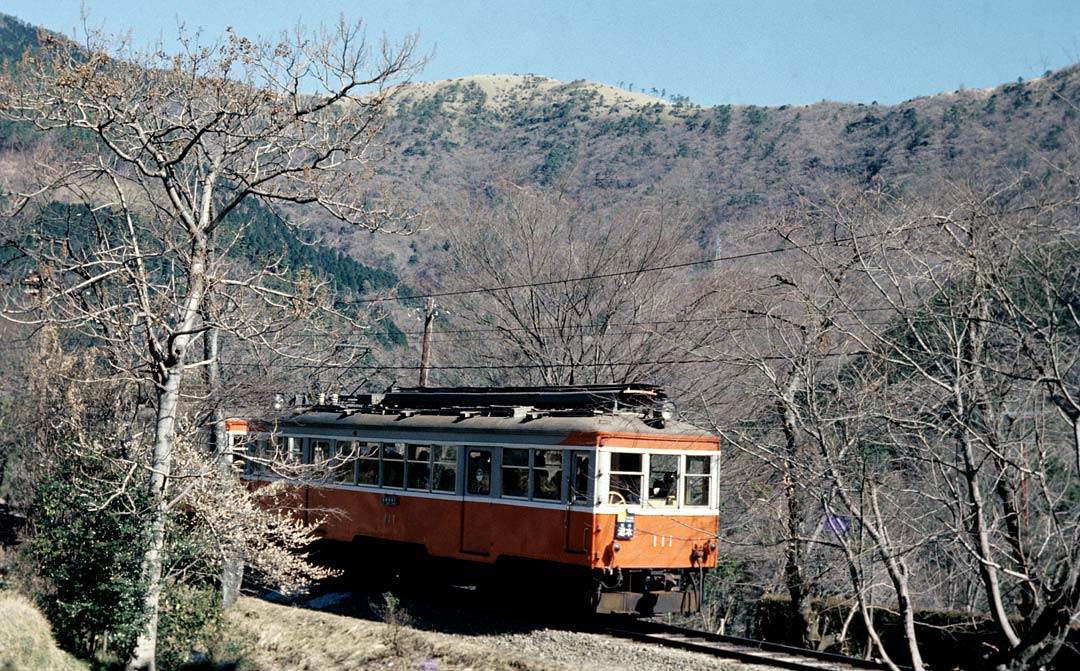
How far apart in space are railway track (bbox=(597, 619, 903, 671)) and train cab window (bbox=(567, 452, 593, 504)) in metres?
1.95

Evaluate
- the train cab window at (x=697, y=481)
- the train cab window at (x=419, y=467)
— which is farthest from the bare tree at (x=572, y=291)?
the train cab window at (x=697, y=481)

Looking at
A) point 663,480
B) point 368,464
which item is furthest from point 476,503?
point 368,464

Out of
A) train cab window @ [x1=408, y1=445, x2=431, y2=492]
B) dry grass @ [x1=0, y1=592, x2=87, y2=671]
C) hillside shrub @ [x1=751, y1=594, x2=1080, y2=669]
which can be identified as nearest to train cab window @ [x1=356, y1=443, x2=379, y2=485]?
train cab window @ [x1=408, y1=445, x2=431, y2=492]

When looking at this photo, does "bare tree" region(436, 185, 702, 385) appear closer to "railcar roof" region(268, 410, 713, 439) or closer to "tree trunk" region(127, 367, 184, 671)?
"railcar roof" region(268, 410, 713, 439)

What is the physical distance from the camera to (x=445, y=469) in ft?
59.0

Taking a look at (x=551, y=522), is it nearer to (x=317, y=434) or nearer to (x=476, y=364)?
(x=317, y=434)

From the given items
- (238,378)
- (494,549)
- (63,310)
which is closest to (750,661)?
(494,549)

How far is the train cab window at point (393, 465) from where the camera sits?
18828 millimetres

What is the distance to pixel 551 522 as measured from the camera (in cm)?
1630

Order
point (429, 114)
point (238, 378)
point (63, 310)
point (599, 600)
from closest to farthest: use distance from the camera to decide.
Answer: point (63, 310)
point (599, 600)
point (238, 378)
point (429, 114)

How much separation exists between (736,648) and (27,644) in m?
9.51

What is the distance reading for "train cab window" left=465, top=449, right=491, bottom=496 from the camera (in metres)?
17.3

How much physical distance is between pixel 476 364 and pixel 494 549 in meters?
14.4

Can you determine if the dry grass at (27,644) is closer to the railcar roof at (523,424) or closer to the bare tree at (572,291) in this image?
the railcar roof at (523,424)
